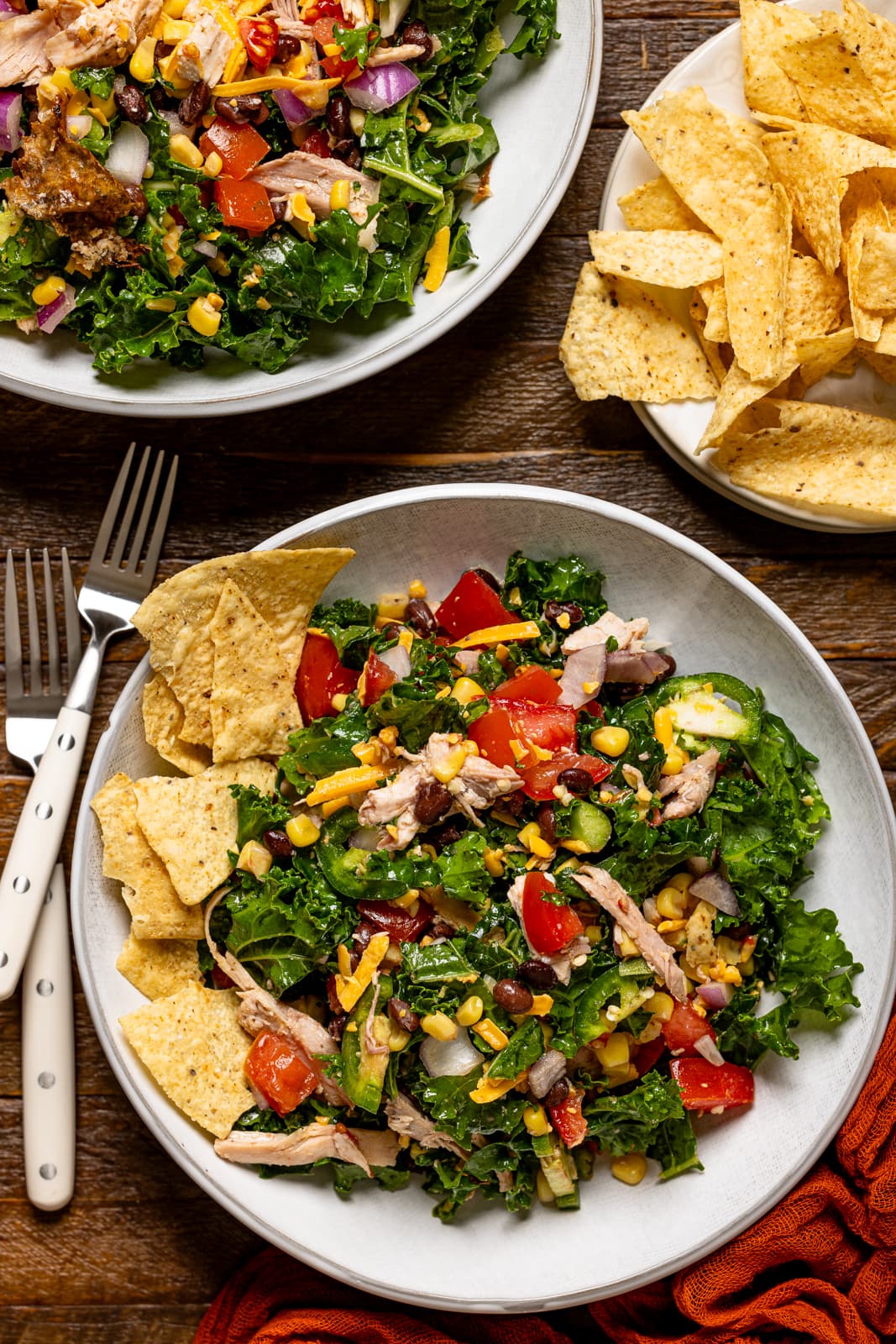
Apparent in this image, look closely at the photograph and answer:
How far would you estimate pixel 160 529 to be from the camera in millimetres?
2807

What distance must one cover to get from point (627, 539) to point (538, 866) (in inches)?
35.0

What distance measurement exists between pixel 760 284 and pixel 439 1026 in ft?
6.50

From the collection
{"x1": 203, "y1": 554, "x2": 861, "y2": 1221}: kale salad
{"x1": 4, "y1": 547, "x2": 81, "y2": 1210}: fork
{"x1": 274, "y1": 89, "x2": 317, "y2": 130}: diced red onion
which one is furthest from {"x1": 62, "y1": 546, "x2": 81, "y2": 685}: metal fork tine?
{"x1": 274, "y1": 89, "x2": 317, "y2": 130}: diced red onion

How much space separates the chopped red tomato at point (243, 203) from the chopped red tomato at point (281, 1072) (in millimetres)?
2013

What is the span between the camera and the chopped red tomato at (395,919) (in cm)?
246

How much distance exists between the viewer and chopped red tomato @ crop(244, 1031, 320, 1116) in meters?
2.55

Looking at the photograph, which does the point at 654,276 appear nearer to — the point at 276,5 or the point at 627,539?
the point at 627,539

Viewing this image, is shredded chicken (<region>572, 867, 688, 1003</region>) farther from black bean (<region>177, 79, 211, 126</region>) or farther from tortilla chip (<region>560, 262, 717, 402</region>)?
black bean (<region>177, 79, 211, 126</region>)

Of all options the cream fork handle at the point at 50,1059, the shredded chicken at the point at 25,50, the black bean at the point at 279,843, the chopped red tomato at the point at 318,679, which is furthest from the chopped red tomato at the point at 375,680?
the shredded chicken at the point at 25,50

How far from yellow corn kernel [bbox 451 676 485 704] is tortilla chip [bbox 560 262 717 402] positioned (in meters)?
0.83

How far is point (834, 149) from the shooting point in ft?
8.36

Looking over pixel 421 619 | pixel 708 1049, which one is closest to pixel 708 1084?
pixel 708 1049

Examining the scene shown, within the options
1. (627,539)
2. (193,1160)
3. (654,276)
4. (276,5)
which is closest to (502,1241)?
(193,1160)

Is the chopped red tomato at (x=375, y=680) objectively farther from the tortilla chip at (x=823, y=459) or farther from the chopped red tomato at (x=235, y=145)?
the chopped red tomato at (x=235, y=145)
